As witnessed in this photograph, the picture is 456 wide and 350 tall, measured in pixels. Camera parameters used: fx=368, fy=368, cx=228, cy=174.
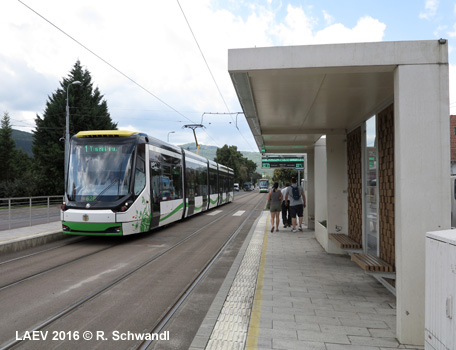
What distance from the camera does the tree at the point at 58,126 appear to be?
3656 centimetres

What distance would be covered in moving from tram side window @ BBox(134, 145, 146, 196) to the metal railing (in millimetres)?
4012

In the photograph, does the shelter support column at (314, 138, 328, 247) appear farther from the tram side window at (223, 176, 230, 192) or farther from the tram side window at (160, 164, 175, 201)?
the tram side window at (223, 176, 230, 192)

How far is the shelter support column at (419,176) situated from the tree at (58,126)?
36.9 metres

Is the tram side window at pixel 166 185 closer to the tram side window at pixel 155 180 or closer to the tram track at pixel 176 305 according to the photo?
the tram side window at pixel 155 180

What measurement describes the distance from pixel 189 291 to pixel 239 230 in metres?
8.25

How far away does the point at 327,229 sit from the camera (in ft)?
29.3

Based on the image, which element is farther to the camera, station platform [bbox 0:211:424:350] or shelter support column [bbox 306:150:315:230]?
shelter support column [bbox 306:150:315:230]

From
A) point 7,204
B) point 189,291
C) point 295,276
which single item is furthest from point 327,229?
point 7,204

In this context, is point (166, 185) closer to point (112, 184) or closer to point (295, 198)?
point (112, 184)

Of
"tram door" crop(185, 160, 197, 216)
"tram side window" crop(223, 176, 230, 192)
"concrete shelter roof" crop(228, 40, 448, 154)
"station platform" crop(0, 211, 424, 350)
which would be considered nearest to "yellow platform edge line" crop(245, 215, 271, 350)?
"station platform" crop(0, 211, 424, 350)

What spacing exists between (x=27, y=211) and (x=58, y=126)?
91.4 feet

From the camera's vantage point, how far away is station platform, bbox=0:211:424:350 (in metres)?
3.74

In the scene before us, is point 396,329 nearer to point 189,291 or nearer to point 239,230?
point 189,291

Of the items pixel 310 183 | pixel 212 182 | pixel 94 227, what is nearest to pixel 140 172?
pixel 94 227
